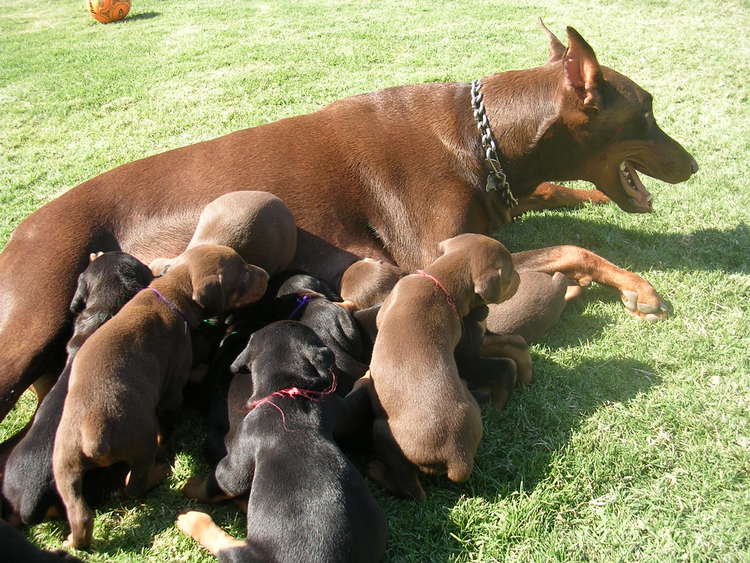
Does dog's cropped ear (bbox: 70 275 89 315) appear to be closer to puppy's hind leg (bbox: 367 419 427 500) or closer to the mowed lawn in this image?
the mowed lawn

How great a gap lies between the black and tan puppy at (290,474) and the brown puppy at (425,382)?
1.05 feet

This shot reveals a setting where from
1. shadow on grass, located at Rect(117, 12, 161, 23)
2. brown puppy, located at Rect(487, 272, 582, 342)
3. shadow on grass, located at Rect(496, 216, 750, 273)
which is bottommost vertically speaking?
shadow on grass, located at Rect(117, 12, 161, 23)

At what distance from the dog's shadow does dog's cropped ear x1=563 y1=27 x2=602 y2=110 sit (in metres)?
1.88

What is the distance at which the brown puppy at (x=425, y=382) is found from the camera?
3170 mm

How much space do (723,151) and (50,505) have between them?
6.91 meters

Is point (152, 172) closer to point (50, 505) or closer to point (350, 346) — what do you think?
point (350, 346)

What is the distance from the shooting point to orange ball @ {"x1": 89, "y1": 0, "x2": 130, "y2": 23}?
15.0 metres

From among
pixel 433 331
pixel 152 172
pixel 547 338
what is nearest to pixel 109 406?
pixel 433 331

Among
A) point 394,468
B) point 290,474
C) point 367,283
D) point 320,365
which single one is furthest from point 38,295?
point 394,468

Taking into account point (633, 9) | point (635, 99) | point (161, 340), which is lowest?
point (633, 9)

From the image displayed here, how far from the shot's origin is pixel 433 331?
137 inches

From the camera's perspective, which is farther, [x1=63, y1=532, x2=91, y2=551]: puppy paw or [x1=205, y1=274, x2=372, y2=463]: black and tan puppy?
[x1=205, y1=274, x2=372, y2=463]: black and tan puppy

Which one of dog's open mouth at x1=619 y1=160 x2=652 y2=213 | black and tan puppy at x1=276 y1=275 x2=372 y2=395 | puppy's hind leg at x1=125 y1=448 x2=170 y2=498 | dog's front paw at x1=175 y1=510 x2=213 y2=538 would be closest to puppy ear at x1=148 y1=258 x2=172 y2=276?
black and tan puppy at x1=276 y1=275 x2=372 y2=395

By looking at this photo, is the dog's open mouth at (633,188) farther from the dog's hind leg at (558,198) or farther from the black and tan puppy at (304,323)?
the black and tan puppy at (304,323)
